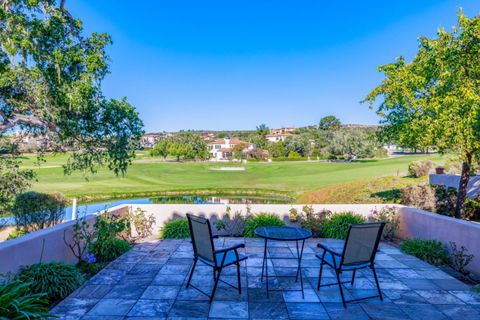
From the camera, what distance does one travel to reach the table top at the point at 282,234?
349 cm

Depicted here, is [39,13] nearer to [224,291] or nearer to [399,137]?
[224,291]

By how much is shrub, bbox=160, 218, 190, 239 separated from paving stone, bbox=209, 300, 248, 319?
2.94 metres

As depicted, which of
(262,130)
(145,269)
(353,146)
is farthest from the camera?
(262,130)

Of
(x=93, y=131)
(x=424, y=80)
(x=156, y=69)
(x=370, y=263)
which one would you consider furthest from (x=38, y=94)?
(x=156, y=69)

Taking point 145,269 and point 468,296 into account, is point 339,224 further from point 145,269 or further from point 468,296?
point 145,269

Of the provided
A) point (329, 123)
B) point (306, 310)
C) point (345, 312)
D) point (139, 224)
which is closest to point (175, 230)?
point (139, 224)

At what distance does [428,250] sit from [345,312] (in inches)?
105

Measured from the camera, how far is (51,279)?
3221 mm

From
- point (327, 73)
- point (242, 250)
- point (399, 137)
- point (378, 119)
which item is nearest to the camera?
point (242, 250)

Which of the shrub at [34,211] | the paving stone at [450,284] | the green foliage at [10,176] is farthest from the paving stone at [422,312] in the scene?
the green foliage at [10,176]

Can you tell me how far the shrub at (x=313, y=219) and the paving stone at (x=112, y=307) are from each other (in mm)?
3985

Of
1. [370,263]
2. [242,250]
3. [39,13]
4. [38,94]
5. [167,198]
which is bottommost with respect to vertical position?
[167,198]

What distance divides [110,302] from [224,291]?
1248 millimetres

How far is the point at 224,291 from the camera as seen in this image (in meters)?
3.46
